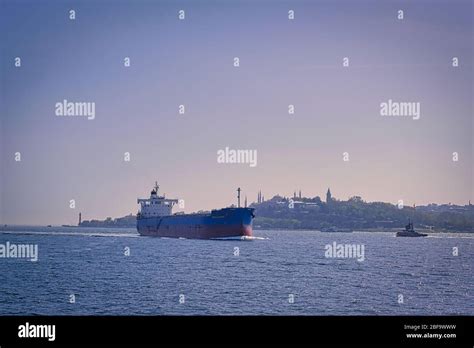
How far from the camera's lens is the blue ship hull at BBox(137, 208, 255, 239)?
2751 inches

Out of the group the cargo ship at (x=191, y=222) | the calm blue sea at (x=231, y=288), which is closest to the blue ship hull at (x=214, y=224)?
the cargo ship at (x=191, y=222)

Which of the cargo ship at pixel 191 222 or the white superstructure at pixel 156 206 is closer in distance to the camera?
the cargo ship at pixel 191 222

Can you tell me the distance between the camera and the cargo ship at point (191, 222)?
2763 inches

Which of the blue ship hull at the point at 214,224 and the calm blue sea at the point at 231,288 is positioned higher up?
the blue ship hull at the point at 214,224

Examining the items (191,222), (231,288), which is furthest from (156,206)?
(231,288)

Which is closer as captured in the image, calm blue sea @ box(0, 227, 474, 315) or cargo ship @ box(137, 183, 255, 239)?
calm blue sea @ box(0, 227, 474, 315)

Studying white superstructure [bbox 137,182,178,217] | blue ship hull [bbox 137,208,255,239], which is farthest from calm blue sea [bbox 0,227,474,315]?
white superstructure [bbox 137,182,178,217]

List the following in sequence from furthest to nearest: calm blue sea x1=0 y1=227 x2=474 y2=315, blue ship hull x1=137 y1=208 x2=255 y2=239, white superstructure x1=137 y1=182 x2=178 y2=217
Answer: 1. white superstructure x1=137 y1=182 x2=178 y2=217
2. blue ship hull x1=137 y1=208 x2=255 y2=239
3. calm blue sea x1=0 y1=227 x2=474 y2=315

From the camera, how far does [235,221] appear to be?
70.1 metres

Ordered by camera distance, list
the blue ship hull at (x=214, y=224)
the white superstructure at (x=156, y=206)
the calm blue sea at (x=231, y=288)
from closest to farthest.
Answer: the calm blue sea at (x=231, y=288)
the blue ship hull at (x=214, y=224)
the white superstructure at (x=156, y=206)

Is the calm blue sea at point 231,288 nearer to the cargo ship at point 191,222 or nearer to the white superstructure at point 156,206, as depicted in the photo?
the cargo ship at point 191,222

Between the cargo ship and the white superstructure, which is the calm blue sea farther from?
the white superstructure
